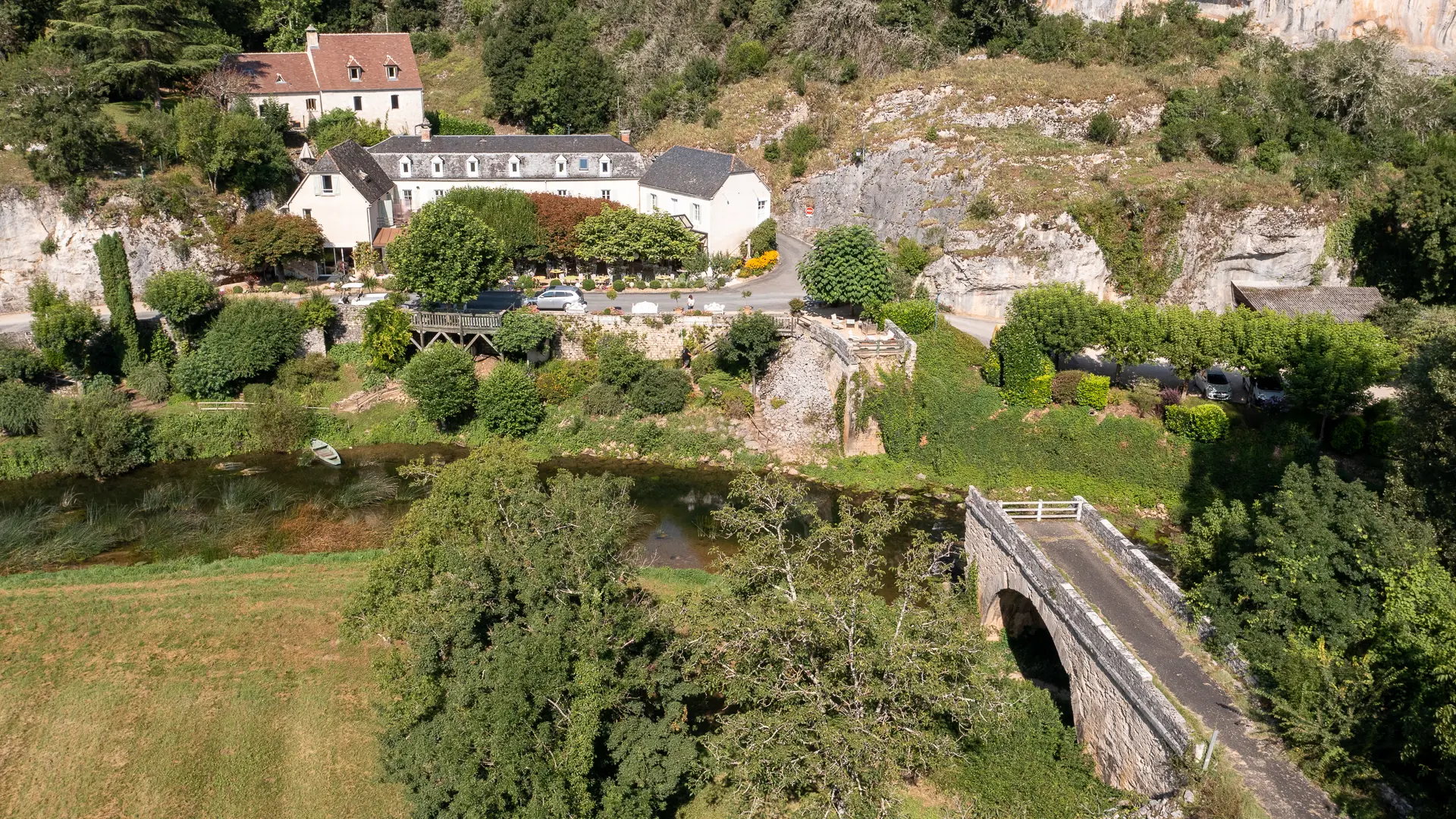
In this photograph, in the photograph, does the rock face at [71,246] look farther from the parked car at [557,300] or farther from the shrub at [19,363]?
the parked car at [557,300]

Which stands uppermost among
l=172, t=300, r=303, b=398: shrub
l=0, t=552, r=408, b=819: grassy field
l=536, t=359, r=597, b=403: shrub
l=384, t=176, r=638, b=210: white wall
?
l=384, t=176, r=638, b=210: white wall

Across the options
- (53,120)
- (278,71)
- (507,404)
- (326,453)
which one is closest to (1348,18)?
(507,404)

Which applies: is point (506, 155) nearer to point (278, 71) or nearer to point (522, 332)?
point (522, 332)

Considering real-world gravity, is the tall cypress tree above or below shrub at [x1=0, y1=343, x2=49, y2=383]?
above

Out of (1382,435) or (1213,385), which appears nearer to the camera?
(1382,435)

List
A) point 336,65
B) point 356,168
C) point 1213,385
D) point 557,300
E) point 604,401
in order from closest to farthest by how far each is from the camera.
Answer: point 1213,385
point 604,401
point 557,300
point 356,168
point 336,65

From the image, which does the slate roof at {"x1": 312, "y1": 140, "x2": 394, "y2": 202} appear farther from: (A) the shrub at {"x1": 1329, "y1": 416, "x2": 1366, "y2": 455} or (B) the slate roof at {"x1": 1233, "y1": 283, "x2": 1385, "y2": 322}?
(A) the shrub at {"x1": 1329, "y1": 416, "x2": 1366, "y2": 455}

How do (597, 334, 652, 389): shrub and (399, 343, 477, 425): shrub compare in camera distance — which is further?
(597, 334, 652, 389): shrub

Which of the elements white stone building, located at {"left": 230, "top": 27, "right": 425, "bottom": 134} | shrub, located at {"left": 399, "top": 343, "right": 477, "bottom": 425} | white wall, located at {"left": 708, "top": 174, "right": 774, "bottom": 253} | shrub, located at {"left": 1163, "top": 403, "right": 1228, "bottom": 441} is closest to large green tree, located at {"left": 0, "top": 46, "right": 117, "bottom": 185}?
white stone building, located at {"left": 230, "top": 27, "right": 425, "bottom": 134}
